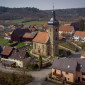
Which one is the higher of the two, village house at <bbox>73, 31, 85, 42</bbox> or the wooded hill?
the wooded hill

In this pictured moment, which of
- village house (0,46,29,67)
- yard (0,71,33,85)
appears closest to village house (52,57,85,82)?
yard (0,71,33,85)

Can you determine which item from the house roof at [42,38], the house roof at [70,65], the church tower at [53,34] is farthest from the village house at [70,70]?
the house roof at [42,38]

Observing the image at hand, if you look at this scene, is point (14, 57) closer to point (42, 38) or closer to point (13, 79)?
point (42, 38)

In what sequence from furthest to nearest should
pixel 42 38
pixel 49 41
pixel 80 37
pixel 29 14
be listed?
pixel 29 14 < pixel 80 37 < pixel 42 38 < pixel 49 41

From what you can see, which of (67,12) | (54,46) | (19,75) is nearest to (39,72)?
(19,75)

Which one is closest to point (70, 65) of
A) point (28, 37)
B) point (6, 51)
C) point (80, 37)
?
point (6, 51)

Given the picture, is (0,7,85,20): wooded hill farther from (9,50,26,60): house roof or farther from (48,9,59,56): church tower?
(9,50,26,60): house roof

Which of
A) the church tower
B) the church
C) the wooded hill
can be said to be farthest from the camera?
the wooded hill
